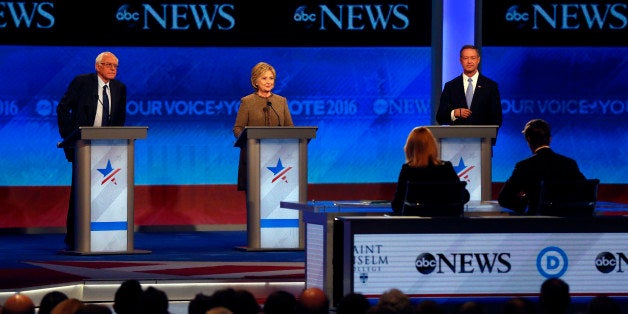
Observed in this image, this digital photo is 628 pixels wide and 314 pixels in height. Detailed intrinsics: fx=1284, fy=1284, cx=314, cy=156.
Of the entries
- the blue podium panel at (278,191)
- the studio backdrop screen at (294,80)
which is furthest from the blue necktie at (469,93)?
the studio backdrop screen at (294,80)

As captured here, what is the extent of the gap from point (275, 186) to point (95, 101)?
1402 mm

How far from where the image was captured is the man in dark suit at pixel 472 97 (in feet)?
29.6

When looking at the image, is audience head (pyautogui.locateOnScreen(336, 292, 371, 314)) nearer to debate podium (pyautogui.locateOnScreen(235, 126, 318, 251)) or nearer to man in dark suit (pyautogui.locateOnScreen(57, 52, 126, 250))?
debate podium (pyautogui.locateOnScreen(235, 126, 318, 251))

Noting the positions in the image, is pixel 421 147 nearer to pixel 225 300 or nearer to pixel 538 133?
pixel 538 133

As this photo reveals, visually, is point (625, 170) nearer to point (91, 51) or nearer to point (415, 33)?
point (415, 33)

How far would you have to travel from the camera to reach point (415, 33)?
1170 cm

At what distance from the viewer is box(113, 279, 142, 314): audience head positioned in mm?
4777

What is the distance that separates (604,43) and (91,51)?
4.67 meters

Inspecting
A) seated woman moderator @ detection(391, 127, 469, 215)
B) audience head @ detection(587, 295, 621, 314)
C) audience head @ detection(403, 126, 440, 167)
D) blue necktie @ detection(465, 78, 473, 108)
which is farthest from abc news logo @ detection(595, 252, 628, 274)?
blue necktie @ detection(465, 78, 473, 108)

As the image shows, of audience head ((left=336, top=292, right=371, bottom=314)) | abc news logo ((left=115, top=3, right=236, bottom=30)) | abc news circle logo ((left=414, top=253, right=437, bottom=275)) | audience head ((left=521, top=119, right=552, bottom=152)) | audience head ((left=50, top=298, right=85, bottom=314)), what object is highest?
abc news logo ((left=115, top=3, right=236, bottom=30))

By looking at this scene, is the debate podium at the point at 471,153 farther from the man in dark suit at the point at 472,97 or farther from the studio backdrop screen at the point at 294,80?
the studio backdrop screen at the point at 294,80

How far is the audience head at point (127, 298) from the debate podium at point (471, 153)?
3.97 m

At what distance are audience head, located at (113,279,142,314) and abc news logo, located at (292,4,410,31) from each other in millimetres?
6807

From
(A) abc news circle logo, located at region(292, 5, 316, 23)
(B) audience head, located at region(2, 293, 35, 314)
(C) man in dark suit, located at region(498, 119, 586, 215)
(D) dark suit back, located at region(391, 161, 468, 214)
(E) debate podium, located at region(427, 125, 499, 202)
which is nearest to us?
(B) audience head, located at region(2, 293, 35, 314)
